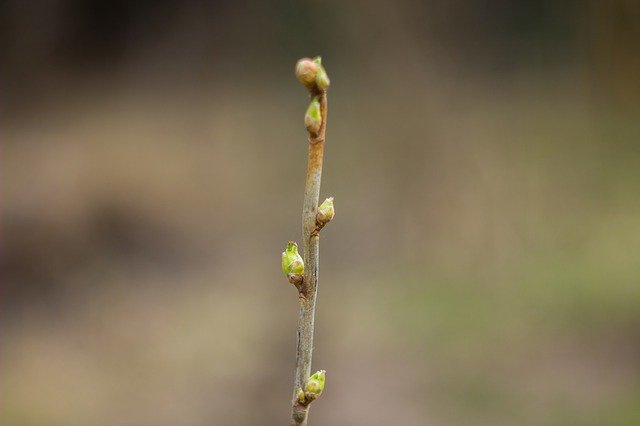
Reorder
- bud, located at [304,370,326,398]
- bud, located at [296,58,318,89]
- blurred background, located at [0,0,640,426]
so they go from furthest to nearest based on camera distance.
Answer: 1. blurred background, located at [0,0,640,426]
2. bud, located at [304,370,326,398]
3. bud, located at [296,58,318,89]

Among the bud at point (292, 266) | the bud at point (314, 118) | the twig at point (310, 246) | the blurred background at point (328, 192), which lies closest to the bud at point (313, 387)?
the twig at point (310, 246)

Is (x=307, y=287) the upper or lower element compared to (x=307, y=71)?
lower

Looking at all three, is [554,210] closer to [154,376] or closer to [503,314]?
[503,314]

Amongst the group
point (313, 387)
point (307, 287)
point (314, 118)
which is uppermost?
point (314, 118)

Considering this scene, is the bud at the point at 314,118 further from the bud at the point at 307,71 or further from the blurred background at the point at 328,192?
the blurred background at the point at 328,192

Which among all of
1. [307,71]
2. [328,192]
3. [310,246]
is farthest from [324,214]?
[328,192]

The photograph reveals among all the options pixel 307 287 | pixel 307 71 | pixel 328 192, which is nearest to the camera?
pixel 307 71

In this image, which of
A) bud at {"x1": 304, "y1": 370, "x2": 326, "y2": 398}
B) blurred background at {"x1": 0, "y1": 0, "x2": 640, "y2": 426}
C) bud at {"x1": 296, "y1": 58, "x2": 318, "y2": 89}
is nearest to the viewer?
bud at {"x1": 296, "y1": 58, "x2": 318, "y2": 89}

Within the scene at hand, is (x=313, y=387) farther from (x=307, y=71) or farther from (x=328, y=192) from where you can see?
(x=328, y=192)

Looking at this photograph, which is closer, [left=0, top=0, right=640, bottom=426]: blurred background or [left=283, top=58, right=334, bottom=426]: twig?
[left=283, top=58, right=334, bottom=426]: twig

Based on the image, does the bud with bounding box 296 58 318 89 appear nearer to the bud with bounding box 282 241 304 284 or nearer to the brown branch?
the brown branch

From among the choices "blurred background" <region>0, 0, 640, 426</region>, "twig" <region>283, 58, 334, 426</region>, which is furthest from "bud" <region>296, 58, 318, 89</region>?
"blurred background" <region>0, 0, 640, 426</region>
